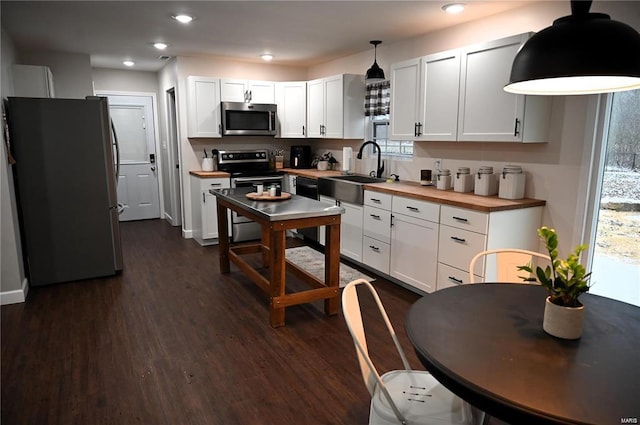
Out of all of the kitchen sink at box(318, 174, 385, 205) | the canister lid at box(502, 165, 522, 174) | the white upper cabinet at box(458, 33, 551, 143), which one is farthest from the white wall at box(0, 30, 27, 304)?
the canister lid at box(502, 165, 522, 174)

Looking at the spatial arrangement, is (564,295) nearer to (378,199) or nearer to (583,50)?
(583,50)

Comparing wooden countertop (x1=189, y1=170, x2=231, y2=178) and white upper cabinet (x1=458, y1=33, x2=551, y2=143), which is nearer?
white upper cabinet (x1=458, y1=33, x2=551, y2=143)

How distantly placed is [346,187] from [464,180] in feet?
4.17

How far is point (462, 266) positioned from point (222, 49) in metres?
3.81

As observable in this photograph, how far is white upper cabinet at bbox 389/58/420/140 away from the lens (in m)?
3.89

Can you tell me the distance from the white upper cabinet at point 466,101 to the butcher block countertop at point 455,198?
0.46m

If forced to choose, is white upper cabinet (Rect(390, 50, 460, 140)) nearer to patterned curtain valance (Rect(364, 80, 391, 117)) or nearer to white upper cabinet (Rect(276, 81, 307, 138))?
patterned curtain valance (Rect(364, 80, 391, 117))

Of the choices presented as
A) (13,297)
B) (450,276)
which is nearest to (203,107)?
(13,297)

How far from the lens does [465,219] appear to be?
307cm

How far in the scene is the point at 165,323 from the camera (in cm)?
314

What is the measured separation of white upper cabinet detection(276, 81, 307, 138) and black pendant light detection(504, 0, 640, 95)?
14.6 feet

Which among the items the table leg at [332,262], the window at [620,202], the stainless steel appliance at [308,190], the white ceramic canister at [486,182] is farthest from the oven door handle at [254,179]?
the window at [620,202]

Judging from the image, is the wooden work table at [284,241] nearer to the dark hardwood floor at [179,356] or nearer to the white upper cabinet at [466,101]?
the dark hardwood floor at [179,356]

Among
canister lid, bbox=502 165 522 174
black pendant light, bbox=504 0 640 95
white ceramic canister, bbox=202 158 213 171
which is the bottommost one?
white ceramic canister, bbox=202 158 213 171
